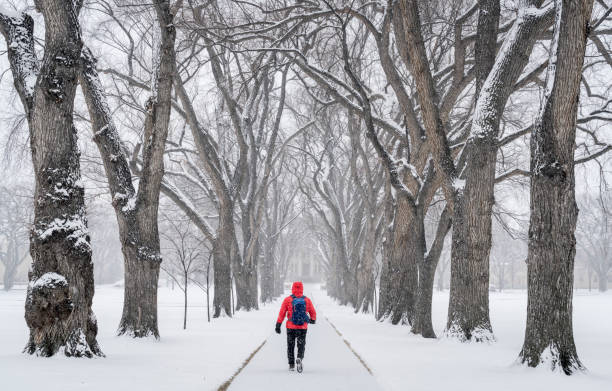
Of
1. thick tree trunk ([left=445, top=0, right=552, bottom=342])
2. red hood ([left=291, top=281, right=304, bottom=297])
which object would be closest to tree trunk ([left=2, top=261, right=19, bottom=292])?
red hood ([left=291, top=281, right=304, bottom=297])

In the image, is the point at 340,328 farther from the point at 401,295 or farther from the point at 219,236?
the point at 219,236

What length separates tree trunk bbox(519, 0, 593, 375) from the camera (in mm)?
6719

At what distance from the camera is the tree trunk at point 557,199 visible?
6.72m

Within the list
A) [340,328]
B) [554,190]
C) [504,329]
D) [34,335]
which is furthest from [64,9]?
[504,329]

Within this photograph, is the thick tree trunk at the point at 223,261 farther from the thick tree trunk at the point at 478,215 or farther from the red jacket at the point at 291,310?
the red jacket at the point at 291,310

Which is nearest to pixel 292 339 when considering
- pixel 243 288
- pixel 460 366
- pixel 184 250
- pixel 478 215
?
pixel 460 366

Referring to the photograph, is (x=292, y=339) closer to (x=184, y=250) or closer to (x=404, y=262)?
(x=404, y=262)

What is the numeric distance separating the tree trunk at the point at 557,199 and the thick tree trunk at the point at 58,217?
640cm

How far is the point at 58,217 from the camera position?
23.9 feet

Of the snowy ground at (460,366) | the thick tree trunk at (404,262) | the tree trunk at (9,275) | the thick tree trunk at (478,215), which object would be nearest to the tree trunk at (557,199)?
the snowy ground at (460,366)

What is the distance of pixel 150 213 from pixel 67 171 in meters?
2.88

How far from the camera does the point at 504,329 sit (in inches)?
638

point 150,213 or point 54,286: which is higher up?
point 150,213

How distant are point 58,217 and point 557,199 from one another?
6954mm
